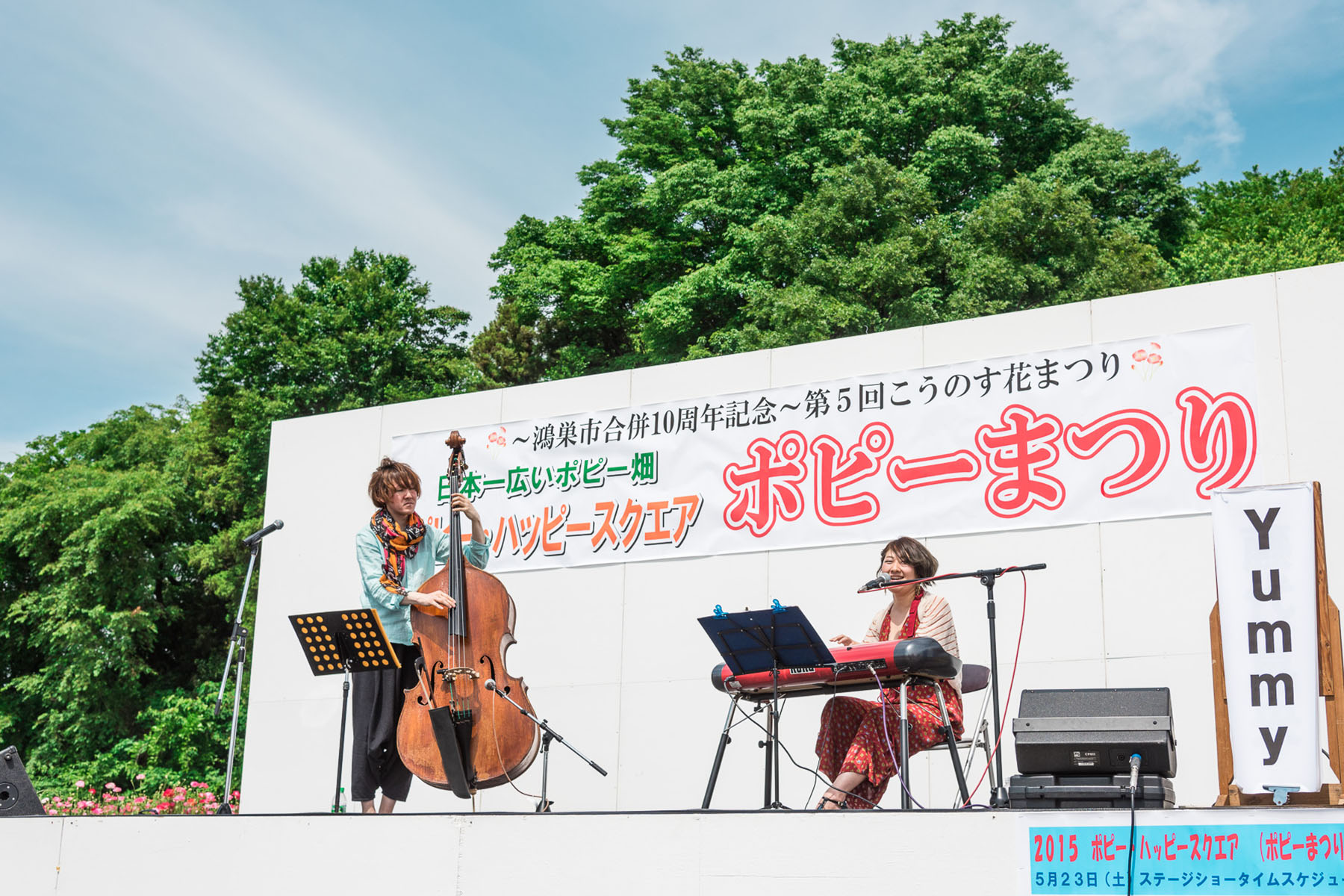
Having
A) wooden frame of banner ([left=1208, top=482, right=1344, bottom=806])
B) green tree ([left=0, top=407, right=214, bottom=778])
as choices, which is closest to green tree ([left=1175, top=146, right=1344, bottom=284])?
wooden frame of banner ([left=1208, top=482, right=1344, bottom=806])

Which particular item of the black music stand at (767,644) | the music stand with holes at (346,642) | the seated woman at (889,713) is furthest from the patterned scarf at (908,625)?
the music stand with holes at (346,642)

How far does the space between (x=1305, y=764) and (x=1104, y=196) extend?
13.9 m

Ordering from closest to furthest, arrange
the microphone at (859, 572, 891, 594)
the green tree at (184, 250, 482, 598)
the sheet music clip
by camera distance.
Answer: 1. the sheet music clip
2. the microphone at (859, 572, 891, 594)
3. the green tree at (184, 250, 482, 598)

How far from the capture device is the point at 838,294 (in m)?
13.7

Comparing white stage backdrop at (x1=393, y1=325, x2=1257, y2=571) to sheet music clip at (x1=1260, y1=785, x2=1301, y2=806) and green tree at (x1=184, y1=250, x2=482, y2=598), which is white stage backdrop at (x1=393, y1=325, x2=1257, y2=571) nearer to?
sheet music clip at (x1=1260, y1=785, x2=1301, y2=806)

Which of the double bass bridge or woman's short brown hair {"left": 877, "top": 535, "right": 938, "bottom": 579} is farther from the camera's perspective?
the double bass bridge

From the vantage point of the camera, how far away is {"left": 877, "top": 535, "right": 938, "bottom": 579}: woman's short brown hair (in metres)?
4.06

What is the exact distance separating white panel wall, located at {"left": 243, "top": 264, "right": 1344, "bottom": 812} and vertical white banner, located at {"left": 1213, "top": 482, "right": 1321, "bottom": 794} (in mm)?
2051

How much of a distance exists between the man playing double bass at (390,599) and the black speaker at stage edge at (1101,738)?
2.13 meters

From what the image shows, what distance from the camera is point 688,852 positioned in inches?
126

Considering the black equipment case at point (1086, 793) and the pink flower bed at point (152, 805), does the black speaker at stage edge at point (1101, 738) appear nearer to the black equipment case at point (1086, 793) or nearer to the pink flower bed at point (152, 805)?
the black equipment case at point (1086, 793)

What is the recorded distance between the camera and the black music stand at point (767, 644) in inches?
142

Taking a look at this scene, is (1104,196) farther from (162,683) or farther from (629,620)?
(162,683)

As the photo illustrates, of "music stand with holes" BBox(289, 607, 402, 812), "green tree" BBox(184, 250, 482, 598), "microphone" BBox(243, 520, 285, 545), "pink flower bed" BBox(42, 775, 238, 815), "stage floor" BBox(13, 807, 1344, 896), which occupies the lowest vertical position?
"pink flower bed" BBox(42, 775, 238, 815)
